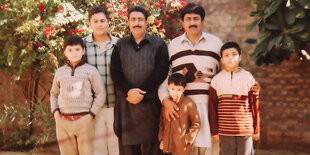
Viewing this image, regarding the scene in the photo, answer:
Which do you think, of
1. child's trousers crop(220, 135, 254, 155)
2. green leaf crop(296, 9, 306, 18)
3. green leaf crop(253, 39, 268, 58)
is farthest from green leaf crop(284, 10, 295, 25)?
child's trousers crop(220, 135, 254, 155)

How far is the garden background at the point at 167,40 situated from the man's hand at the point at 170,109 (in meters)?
1.81

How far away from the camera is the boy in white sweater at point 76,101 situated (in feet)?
11.5

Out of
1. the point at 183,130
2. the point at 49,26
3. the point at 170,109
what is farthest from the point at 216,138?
the point at 49,26

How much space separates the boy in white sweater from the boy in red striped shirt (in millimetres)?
1112

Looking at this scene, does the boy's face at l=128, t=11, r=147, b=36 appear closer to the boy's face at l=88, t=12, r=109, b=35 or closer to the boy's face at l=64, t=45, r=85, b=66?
the boy's face at l=88, t=12, r=109, b=35

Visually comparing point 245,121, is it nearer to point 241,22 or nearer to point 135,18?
point 135,18

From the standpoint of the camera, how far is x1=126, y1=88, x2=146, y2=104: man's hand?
3406mm

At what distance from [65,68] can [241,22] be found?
3.27 meters

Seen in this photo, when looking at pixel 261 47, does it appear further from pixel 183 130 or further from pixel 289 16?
pixel 183 130

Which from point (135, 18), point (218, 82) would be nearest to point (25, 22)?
point (135, 18)

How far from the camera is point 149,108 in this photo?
3512mm

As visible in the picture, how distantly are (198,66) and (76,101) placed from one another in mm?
1218

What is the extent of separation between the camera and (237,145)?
11.2 ft

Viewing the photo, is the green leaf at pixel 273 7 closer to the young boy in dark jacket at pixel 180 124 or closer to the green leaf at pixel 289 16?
the green leaf at pixel 289 16
